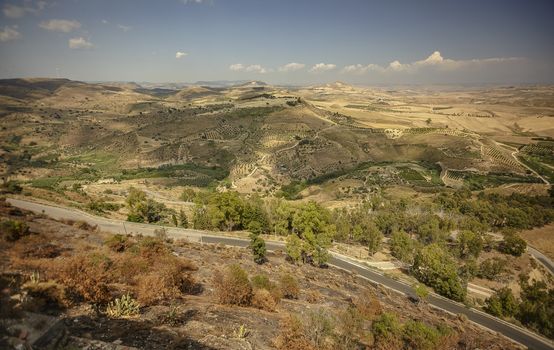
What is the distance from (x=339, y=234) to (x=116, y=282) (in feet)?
202

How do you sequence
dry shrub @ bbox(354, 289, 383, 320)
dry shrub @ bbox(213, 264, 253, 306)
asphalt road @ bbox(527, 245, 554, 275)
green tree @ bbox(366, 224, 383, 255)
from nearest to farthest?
dry shrub @ bbox(213, 264, 253, 306) < dry shrub @ bbox(354, 289, 383, 320) < green tree @ bbox(366, 224, 383, 255) < asphalt road @ bbox(527, 245, 554, 275)

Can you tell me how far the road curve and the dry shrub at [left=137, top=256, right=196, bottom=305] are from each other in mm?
29938

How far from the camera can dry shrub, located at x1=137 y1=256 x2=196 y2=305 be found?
1984 centimetres

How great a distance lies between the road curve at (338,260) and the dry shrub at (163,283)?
2994cm

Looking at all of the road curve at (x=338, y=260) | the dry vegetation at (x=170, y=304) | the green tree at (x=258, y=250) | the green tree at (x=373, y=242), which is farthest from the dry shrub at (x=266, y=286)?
the green tree at (x=373, y=242)

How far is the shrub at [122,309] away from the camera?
55.6 feet

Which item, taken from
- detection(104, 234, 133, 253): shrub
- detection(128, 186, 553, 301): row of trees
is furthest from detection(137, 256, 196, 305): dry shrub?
detection(128, 186, 553, 301): row of trees

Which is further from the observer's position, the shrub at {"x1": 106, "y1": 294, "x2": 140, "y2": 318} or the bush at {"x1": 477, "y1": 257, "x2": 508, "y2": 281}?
the bush at {"x1": 477, "y1": 257, "x2": 508, "y2": 281}

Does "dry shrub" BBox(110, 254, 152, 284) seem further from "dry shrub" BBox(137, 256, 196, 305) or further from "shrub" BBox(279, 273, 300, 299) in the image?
"shrub" BBox(279, 273, 300, 299)

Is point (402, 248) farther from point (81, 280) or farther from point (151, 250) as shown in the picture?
point (81, 280)

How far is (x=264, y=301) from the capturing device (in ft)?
84.3

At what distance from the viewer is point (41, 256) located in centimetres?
2483

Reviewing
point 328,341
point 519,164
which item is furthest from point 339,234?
point 519,164

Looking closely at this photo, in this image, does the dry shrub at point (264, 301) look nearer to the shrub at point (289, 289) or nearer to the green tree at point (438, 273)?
the shrub at point (289, 289)
